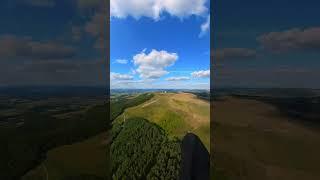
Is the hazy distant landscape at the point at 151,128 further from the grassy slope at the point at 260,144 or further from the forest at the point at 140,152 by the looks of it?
the grassy slope at the point at 260,144

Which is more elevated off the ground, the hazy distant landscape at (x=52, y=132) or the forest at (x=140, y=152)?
the hazy distant landscape at (x=52, y=132)

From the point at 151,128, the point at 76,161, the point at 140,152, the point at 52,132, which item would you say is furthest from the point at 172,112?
the point at 52,132

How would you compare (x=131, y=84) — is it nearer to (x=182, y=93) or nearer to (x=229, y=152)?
(x=182, y=93)

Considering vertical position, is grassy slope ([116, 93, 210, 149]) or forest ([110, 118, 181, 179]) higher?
grassy slope ([116, 93, 210, 149])

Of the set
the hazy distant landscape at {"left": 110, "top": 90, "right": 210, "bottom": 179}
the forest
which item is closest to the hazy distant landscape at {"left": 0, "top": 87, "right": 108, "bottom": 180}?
the hazy distant landscape at {"left": 110, "top": 90, "right": 210, "bottom": 179}

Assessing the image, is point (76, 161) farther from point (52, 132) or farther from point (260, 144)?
point (260, 144)

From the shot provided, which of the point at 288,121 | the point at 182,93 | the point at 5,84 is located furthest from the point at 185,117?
the point at 5,84

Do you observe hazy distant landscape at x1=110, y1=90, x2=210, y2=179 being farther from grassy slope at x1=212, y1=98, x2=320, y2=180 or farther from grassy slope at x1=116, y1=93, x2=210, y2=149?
grassy slope at x1=212, y1=98, x2=320, y2=180

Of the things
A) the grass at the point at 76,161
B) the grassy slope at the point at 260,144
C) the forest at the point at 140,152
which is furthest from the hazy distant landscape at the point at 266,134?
the forest at the point at 140,152
